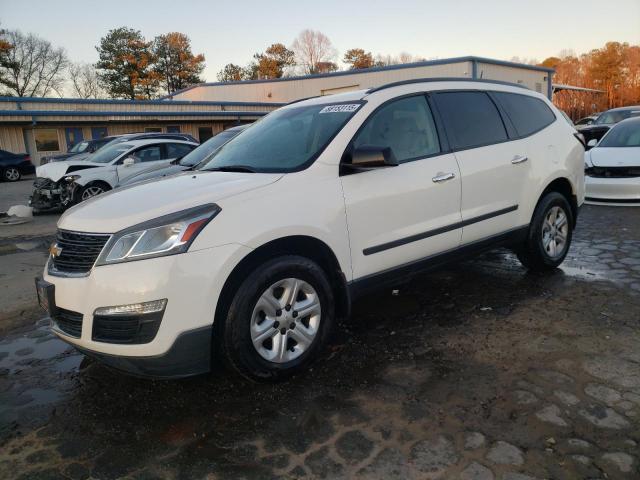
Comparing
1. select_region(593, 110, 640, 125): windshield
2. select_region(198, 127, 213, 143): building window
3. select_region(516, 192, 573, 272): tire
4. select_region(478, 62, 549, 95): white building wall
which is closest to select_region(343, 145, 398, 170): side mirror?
select_region(516, 192, 573, 272): tire

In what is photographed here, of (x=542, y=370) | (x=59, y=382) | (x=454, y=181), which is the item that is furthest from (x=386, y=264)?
(x=59, y=382)

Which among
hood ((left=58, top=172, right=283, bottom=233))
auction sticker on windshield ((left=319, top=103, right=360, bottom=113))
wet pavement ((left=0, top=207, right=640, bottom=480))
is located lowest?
wet pavement ((left=0, top=207, right=640, bottom=480))

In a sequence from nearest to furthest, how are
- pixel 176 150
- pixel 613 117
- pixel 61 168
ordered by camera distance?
pixel 61 168
pixel 176 150
pixel 613 117

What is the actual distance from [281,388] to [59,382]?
1.53m

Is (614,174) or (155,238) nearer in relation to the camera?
(155,238)

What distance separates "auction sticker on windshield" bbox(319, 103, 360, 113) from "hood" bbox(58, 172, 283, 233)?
→ 84 centimetres

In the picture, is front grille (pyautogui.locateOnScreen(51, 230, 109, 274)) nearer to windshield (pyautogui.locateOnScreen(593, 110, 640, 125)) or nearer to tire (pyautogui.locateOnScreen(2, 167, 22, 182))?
windshield (pyautogui.locateOnScreen(593, 110, 640, 125))

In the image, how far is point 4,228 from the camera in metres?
10.1

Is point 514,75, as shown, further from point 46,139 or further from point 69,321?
point 69,321

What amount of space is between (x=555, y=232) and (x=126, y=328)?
418cm

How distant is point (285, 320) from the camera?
121 inches

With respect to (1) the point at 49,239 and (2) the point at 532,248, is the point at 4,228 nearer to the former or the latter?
(1) the point at 49,239

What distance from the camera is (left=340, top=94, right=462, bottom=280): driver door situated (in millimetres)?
3381

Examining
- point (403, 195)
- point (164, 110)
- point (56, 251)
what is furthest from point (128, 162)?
point (164, 110)
